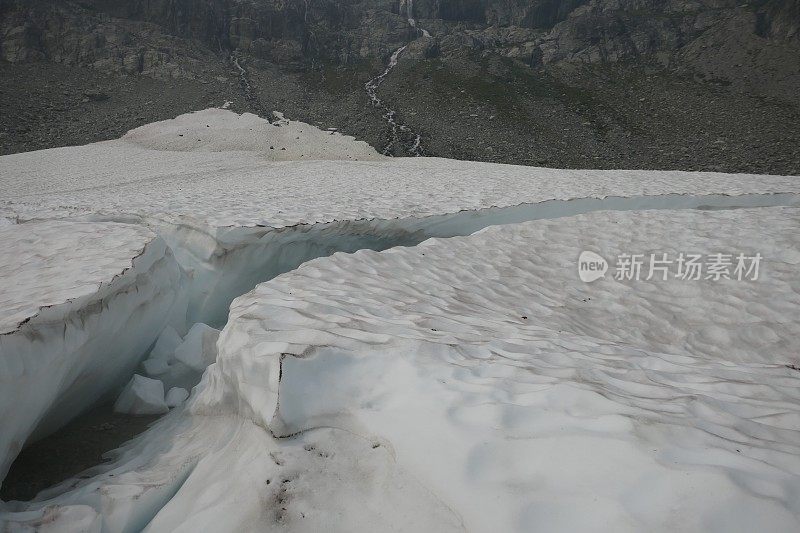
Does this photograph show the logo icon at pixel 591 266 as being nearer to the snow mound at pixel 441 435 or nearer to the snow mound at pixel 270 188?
the snow mound at pixel 270 188

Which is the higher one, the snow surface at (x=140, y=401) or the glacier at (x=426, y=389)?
the glacier at (x=426, y=389)

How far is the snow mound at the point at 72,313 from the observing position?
2.33 meters

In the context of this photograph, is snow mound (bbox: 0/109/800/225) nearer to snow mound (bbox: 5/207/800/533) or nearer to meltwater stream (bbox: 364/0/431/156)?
snow mound (bbox: 5/207/800/533)

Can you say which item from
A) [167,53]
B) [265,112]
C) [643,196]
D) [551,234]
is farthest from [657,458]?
[167,53]

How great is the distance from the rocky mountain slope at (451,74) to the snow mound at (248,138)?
269 centimetres

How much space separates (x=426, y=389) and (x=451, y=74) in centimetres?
4789

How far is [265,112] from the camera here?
34.4 meters

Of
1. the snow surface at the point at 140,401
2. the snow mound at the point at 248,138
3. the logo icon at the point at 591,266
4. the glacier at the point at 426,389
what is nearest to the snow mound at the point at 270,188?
the glacier at the point at 426,389

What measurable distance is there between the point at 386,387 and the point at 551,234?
5408 mm

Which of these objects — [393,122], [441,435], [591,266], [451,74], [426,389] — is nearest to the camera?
[441,435]

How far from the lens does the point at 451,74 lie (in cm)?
4531

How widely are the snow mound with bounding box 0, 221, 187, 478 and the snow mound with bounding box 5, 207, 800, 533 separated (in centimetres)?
58

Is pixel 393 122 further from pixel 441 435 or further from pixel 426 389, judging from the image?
pixel 441 435

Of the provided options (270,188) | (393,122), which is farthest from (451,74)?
(270,188)
